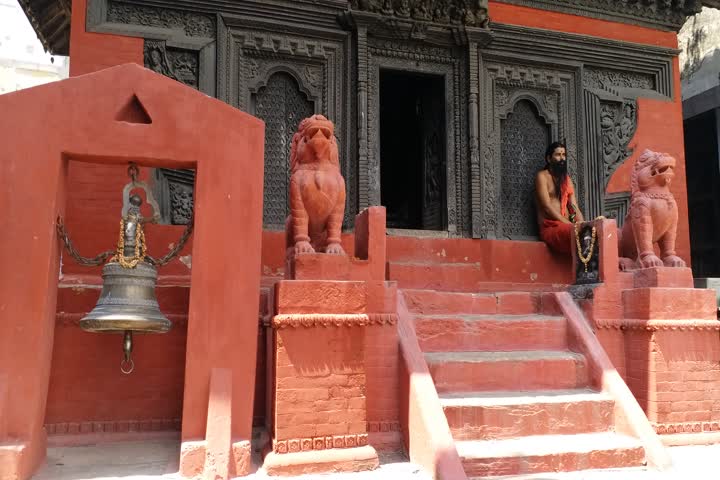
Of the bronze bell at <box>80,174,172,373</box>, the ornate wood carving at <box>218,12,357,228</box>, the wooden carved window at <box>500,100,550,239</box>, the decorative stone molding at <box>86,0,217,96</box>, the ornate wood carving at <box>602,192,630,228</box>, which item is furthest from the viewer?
the ornate wood carving at <box>602,192,630,228</box>

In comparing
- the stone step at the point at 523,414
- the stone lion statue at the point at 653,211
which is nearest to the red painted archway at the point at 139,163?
the stone step at the point at 523,414

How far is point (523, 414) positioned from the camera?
15.9ft

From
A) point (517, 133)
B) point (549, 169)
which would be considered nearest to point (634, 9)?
point (517, 133)

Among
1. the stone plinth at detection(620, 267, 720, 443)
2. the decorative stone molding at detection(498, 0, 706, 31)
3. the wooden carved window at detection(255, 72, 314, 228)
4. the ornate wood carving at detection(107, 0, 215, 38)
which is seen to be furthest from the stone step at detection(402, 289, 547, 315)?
the decorative stone molding at detection(498, 0, 706, 31)

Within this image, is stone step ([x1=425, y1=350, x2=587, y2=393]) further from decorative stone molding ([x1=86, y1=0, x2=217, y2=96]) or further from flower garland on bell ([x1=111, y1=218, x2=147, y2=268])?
decorative stone molding ([x1=86, y1=0, x2=217, y2=96])

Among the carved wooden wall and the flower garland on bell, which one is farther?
the carved wooden wall

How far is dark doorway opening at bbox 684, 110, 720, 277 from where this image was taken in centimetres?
1343

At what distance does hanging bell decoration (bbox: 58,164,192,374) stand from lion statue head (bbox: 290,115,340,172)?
1260 millimetres

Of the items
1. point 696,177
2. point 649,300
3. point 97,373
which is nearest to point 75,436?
point 97,373

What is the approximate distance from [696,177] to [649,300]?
10.1 metres

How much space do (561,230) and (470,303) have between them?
2.41m

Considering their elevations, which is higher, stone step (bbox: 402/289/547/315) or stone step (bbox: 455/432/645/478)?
stone step (bbox: 402/289/547/315)

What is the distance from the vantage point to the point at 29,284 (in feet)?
13.7

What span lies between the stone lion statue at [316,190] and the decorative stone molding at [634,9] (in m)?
5.03
